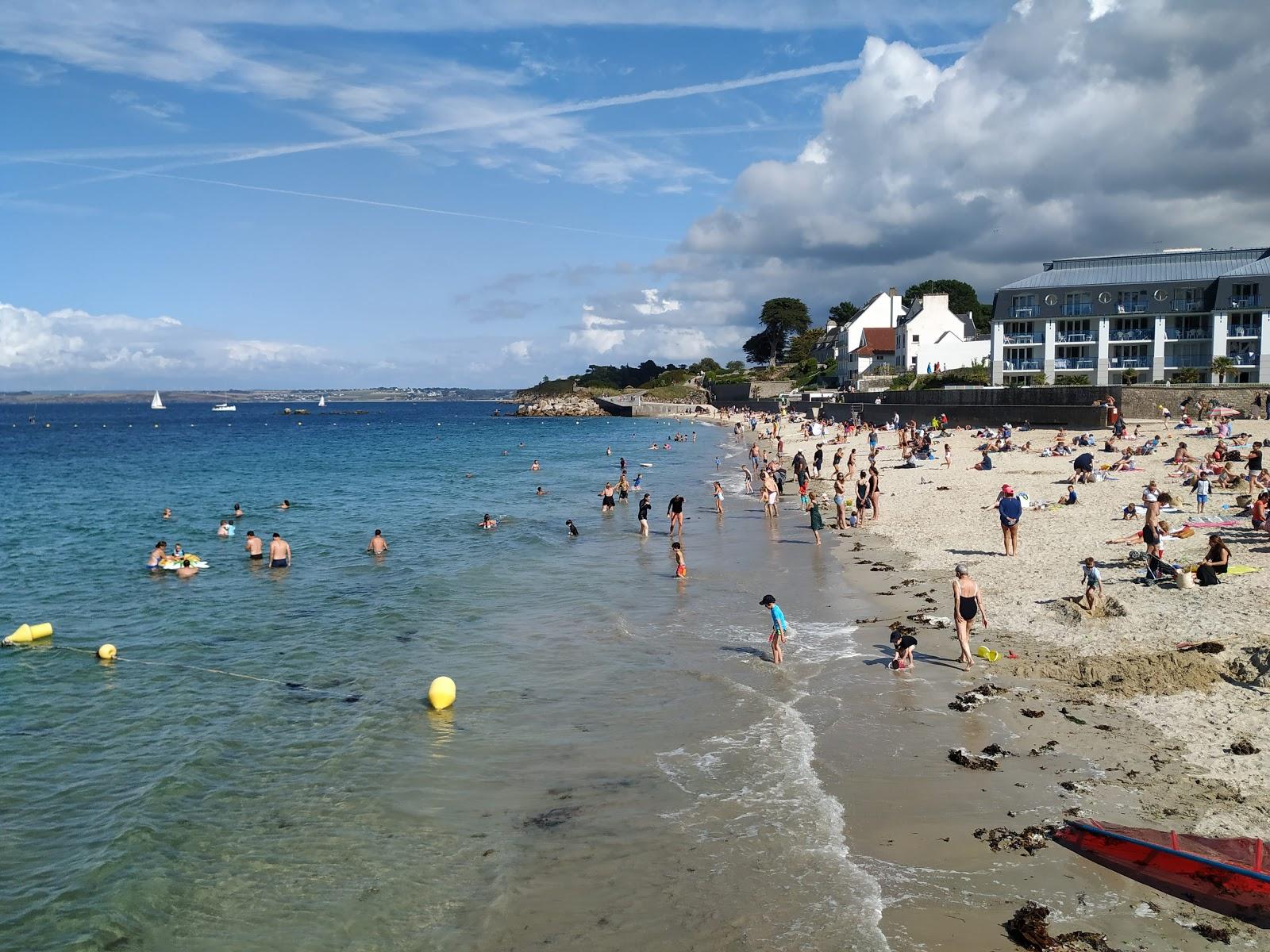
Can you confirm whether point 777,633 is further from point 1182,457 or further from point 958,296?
point 958,296

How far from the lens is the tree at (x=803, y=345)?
130 metres

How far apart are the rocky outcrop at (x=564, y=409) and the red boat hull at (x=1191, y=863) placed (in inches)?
5388

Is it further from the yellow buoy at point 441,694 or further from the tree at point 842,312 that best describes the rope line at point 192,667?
the tree at point 842,312

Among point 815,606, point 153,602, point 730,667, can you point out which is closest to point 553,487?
point 153,602

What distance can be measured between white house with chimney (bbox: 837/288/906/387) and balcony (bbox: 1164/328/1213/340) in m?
33.3

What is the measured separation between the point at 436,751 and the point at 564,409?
14099 cm

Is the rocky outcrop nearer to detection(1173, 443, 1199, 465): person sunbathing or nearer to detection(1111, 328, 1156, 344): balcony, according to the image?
detection(1111, 328, 1156, 344): balcony

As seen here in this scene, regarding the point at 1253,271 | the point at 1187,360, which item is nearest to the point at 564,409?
the point at 1187,360

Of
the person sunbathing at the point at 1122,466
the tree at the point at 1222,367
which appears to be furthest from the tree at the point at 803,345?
the person sunbathing at the point at 1122,466

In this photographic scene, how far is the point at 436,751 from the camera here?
11688 millimetres

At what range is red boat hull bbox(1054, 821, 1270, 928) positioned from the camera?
7.36 metres

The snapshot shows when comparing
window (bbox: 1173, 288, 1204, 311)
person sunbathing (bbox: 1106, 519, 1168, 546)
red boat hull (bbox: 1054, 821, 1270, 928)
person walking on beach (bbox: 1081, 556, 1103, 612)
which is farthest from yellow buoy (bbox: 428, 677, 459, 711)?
window (bbox: 1173, 288, 1204, 311)

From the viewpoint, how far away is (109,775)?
11188 mm

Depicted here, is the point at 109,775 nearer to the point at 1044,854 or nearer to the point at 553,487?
the point at 1044,854
